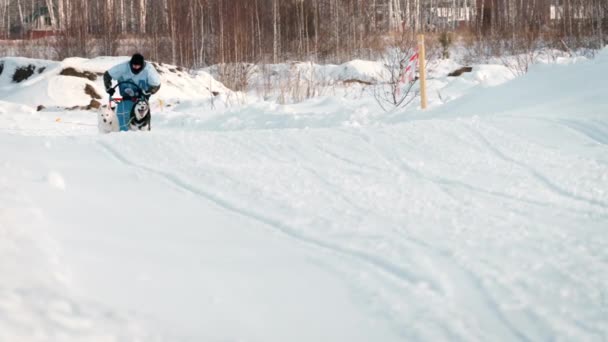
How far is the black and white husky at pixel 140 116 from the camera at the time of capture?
10984 millimetres

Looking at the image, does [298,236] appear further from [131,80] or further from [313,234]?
[131,80]

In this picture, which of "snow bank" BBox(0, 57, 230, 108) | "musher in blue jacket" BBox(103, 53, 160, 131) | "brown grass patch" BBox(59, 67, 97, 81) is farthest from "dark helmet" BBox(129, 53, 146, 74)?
"brown grass patch" BBox(59, 67, 97, 81)

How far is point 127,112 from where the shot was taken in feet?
36.6

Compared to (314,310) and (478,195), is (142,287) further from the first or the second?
(478,195)

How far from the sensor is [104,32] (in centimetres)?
3069

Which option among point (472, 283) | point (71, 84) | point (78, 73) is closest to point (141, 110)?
point (472, 283)

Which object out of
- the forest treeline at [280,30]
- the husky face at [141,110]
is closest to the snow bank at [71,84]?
the forest treeline at [280,30]

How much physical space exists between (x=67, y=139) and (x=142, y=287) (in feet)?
16.7

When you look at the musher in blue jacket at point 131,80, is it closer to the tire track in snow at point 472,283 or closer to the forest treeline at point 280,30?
the tire track in snow at point 472,283

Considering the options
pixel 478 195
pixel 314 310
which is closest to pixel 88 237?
pixel 314 310

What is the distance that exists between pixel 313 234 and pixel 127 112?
7.38m

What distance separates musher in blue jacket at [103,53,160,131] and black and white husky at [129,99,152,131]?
81 mm

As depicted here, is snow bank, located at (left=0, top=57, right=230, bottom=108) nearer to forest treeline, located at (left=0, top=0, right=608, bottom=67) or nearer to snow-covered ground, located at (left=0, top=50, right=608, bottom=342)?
forest treeline, located at (left=0, top=0, right=608, bottom=67)

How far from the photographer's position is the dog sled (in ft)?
36.2
